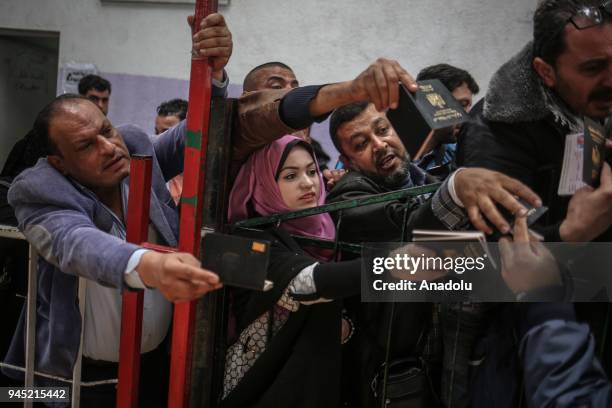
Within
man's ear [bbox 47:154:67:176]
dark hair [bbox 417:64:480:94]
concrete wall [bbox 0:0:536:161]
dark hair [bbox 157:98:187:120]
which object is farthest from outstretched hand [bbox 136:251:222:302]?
concrete wall [bbox 0:0:536:161]

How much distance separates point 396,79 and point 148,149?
3.24 feet

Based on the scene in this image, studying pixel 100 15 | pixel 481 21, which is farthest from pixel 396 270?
pixel 100 15

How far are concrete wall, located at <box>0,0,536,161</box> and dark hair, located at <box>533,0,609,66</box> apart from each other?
341cm

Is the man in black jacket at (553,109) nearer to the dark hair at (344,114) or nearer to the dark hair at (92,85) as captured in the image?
the dark hair at (344,114)

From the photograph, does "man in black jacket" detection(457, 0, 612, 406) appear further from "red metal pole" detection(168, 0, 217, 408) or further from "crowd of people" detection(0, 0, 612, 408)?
"red metal pole" detection(168, 0, 217, 408)

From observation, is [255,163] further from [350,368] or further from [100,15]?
[100,15]

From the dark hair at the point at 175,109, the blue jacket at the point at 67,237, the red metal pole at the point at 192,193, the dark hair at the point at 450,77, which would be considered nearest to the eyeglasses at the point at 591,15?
the red metal pole at the point at 192,193

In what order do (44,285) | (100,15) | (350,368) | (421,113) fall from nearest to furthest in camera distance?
(421,113) < (350,368) < (44,285) < (100,15)

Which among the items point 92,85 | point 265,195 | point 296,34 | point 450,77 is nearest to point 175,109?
point 92,85

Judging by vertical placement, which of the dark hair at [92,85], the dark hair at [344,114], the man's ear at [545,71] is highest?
the dark hair at [92,85]

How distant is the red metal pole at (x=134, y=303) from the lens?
1.59 meters

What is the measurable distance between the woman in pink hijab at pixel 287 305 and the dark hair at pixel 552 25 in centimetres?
67

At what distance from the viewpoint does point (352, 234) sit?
5.45 feet

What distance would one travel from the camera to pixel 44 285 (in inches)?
71.9
